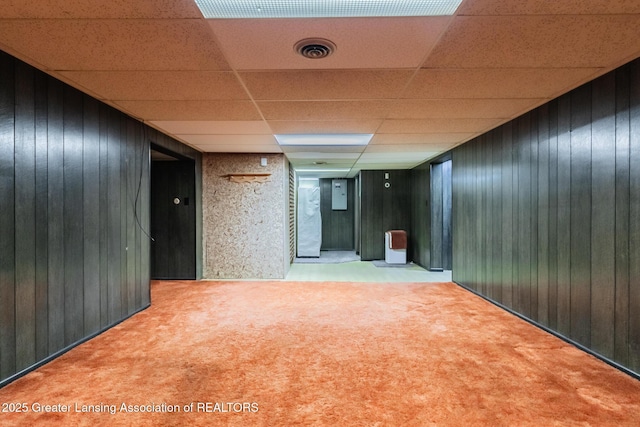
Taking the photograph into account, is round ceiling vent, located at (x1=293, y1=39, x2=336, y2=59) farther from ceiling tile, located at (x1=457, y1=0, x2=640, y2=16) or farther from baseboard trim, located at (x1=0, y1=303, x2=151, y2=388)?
baseboard trim, located at (x1=0, y1=303, x2=151, y2=388)

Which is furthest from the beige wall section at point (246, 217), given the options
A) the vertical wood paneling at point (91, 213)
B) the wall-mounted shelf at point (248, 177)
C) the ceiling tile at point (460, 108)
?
the ceiling tile at point (460, 108)

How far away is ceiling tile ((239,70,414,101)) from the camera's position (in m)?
2.31

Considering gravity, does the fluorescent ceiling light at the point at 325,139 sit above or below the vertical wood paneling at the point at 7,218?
above

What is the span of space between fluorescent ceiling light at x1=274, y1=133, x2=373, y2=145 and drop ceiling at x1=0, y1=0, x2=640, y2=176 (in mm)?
754

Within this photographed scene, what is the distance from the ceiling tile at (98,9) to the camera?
1.53 meters

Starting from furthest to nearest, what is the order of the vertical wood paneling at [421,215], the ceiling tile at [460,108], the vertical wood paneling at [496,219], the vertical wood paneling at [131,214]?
1. the vertical wood paneling at [421,215]
2. the vertical wood paneling at [496,219]
3. the vertical wood paneling at [131,214]
4. the ceiling tile at [460,108]

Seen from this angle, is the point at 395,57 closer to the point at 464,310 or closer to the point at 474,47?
the point at 474,47

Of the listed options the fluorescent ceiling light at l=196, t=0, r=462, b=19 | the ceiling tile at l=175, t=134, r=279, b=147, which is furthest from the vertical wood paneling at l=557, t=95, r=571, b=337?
the ceiling tile at l=175, t=134, r=279, b=147

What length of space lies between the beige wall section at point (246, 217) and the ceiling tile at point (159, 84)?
8.59 ft

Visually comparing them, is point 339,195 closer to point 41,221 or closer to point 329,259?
point 329,259

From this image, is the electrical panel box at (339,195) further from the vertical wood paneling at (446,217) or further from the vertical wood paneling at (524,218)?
the vertical wood paneling at (524,218)

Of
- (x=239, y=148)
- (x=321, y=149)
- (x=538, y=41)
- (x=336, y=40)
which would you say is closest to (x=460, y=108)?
(x=538, y=41)

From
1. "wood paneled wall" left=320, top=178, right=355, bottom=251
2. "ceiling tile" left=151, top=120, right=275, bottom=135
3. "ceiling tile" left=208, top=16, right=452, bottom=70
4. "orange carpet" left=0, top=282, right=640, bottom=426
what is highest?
"ceiling tile" left=208, top=16, right=452, bottom=70

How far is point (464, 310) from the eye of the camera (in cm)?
365
